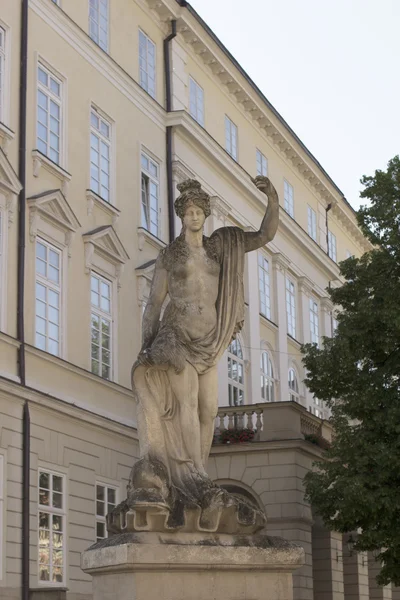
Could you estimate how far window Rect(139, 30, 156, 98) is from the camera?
3011 centimetres

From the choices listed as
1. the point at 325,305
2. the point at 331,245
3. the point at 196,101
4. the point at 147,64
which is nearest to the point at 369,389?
the point at 147,64

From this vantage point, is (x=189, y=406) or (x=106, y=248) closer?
(x=189, y=406)

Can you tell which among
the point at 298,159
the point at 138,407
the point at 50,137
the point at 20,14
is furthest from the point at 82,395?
the point at 298,159

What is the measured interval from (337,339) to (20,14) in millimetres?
8954

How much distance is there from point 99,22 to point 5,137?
6.26 meters

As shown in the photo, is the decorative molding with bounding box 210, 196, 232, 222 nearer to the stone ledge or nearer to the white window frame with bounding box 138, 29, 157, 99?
the white window frame with bounding box 138, 29, 157, 99

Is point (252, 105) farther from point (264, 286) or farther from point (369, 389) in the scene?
point (369, 389)

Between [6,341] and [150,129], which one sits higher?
[150,129]

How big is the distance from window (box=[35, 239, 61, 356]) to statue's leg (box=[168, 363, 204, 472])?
14313 mm

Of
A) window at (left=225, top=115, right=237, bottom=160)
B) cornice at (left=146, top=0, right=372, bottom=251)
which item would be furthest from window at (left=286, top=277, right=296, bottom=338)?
window at (left=225, top=115, right=237, bottom=160)

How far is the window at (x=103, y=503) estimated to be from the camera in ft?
81.5

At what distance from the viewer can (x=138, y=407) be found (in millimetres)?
9062

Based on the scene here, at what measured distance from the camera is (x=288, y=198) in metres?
41.6

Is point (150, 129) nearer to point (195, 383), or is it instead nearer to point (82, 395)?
point (82, 395)
